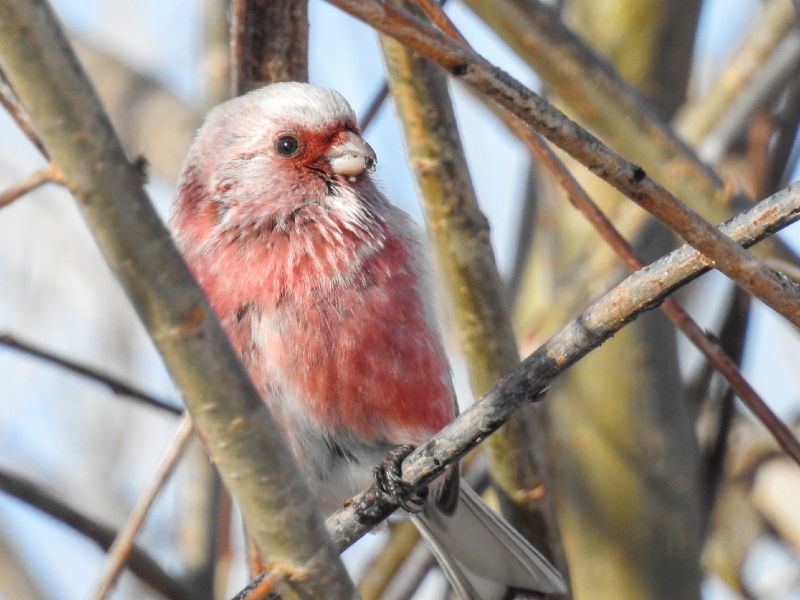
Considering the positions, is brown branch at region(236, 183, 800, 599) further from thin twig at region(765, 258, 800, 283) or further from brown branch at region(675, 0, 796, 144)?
brown branch at region(675, 0, 796, 144)

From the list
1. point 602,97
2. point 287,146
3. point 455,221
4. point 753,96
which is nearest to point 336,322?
point 455,221

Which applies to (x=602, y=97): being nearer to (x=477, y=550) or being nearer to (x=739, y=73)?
(x=739, y=73)

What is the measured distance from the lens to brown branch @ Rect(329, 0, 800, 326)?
210 cm

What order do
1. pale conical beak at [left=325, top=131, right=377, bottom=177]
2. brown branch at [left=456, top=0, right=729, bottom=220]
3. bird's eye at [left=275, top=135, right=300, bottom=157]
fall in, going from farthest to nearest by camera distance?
1. bird's eye at [left=275, top=135, right=300, bottom=157]
2. pale conical beak at [left=325, top=131, right=377, bottom=177]
3. brown branch at [left=456, top=0, right=729, bottom=220]

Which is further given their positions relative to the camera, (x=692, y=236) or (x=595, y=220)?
(x=595, y=220)

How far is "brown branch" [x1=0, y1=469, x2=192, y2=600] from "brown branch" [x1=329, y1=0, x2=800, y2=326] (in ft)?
6.71

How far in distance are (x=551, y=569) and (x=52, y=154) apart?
244cm

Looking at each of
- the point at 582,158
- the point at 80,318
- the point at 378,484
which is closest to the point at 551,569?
the point at 378,484

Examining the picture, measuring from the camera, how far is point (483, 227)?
3.50 metres

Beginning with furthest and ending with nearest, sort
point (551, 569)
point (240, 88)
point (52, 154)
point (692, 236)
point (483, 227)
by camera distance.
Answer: point (240, 88) → point (551, 569) → point (483, 227) → point (692, 236) → point (52, 154)

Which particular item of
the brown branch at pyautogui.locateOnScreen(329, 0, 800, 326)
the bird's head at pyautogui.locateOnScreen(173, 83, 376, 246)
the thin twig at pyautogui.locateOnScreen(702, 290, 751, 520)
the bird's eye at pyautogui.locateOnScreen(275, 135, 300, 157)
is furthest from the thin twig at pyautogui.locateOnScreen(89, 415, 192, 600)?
the thin twig at pyautogui.locateOnScreen(702, 290, 751, 520)

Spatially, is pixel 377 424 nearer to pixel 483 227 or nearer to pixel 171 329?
pixel 483 227

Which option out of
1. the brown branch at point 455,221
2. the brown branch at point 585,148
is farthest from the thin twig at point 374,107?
the brown branch at point 585,148

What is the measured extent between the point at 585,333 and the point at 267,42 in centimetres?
214
